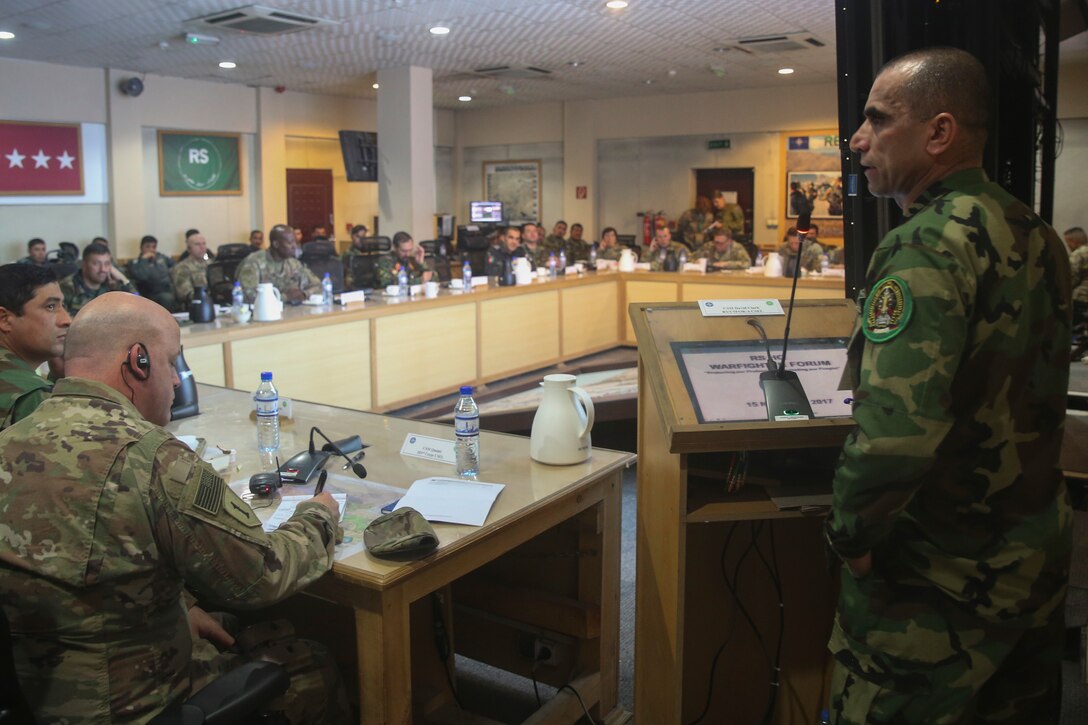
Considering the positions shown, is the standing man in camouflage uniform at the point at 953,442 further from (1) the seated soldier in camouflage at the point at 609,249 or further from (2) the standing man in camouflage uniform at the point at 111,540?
(1) the seated soldier in camouflage at the point at 609,249

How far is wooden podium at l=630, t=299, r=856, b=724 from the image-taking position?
176 centimetres

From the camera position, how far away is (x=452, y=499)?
200 centimetres

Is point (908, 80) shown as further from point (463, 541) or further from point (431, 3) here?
point (431, 3)

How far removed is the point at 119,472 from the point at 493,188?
13.4 m

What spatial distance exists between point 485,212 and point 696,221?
9.55 ft

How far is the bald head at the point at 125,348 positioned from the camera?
1.47 m

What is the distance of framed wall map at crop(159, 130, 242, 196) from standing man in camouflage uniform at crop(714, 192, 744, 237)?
20.6 feet

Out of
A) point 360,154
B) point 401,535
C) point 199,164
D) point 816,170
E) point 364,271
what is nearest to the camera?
point 401,535

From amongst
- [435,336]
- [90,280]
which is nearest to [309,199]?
[90,280]

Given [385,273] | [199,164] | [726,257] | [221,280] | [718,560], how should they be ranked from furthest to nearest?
[199,164] → [726,257] → [221,280] → [385,273] → [718,560]

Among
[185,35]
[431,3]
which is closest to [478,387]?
[431,3]

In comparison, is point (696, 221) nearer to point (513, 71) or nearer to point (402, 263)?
point (513, 71)

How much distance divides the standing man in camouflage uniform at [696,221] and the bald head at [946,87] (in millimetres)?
10865

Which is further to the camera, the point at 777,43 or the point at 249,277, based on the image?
the point at 777,43
